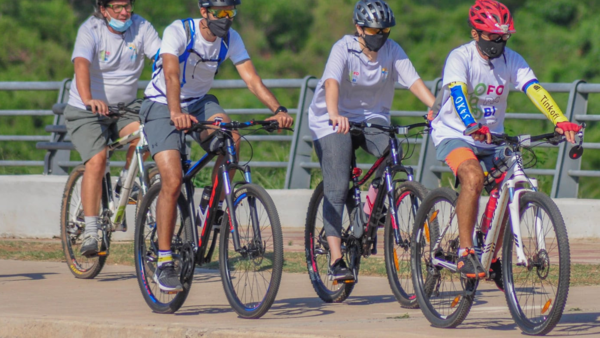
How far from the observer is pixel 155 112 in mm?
7410

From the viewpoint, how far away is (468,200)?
6285mm

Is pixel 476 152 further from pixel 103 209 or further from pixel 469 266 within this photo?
pixel 103 209

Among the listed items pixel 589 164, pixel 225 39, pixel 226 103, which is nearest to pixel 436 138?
pixel 225 39

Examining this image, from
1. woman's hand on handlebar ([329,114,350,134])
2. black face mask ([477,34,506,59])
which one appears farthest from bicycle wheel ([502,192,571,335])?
woman's hand on handlebar ([329,114,350,134])

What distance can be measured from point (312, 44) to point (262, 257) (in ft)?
118

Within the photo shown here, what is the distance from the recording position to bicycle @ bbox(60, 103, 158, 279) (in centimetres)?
873

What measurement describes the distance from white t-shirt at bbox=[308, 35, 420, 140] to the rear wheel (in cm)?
50

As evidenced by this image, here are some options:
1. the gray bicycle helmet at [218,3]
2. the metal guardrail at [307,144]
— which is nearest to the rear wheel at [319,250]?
the gray bicycle helmet at [218,3]

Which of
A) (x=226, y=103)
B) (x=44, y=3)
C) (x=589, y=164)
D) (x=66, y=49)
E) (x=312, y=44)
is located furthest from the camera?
(x=312, y=44)

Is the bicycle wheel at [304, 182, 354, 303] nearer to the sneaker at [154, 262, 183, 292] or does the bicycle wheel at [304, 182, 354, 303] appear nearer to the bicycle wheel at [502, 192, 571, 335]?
the sneaker at [154, 262, 183, 292]

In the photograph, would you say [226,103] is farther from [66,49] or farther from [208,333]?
[208,333]

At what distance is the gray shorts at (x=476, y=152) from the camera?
6.54m

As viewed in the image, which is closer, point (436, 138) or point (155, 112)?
point (436, 138)

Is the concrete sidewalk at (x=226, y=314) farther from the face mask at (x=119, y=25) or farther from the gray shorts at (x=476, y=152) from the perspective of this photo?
the face mask at (x=119, y=25)
